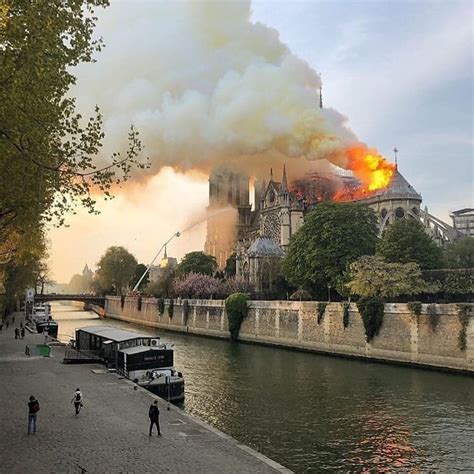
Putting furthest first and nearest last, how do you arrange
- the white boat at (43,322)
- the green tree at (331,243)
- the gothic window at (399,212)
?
the gothic window at (399,212) < the white boat at (43,322) < the green tree at (331,243)

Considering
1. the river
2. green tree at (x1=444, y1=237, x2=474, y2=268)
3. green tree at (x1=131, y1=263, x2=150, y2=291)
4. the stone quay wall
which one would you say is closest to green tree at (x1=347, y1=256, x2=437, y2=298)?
the stone quay wall

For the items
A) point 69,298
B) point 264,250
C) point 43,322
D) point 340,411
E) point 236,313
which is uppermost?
point 264,250

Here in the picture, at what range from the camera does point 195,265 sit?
104000mm

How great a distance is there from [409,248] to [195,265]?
56.5 meters

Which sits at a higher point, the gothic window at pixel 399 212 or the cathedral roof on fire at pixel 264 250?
the gothic window at pixel 399 212

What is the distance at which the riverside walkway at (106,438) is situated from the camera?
14711 millimetres

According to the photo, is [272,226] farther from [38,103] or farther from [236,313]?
[38,103]

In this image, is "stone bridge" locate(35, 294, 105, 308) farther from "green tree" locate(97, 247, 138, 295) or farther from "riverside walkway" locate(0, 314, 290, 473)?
"riverside walkway" locate(0, 314, 290, 473)

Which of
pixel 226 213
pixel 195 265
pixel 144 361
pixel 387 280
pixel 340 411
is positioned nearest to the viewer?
pixel 340 411

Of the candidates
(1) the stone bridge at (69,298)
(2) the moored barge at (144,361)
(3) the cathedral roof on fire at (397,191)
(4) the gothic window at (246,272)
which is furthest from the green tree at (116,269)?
(2) the moored barge at (144,361)

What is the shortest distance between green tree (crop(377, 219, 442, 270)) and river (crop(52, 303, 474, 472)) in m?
14.0

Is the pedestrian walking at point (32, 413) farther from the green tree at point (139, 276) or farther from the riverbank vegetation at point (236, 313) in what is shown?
the green tree at point (139, 276)

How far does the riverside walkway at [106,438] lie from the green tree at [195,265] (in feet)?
249

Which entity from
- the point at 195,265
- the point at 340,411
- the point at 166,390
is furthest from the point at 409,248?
the point at 195,265
